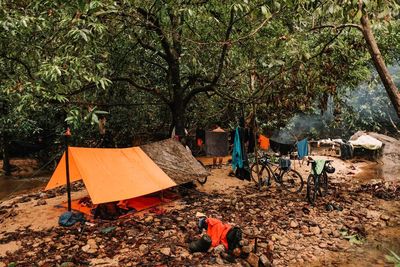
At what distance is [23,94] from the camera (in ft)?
21.4

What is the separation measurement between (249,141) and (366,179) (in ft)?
16.3

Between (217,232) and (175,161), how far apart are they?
334 cm

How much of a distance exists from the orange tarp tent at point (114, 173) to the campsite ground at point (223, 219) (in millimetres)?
664

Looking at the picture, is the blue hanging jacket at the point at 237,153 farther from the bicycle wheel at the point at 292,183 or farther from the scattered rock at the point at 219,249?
the scattered rock at the point at 219,249

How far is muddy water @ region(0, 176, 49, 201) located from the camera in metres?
12.4

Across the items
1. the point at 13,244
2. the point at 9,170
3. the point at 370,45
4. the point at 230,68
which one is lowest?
the point at 13,244

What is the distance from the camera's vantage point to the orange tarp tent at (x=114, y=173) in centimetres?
736

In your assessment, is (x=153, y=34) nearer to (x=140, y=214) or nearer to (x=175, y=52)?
(x=175, y=52)

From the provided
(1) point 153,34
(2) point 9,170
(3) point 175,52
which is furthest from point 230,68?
(2) point 9,170

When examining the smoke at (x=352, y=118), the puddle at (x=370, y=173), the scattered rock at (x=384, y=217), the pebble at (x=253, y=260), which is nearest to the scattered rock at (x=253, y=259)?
the pebble at (x=253, y=260)

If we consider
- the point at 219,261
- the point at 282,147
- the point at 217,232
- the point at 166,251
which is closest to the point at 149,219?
the point at 166,251

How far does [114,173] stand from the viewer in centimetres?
792

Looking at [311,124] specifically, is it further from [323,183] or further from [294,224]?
[294,224]

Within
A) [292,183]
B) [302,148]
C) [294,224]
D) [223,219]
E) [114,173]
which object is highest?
[302,148]
